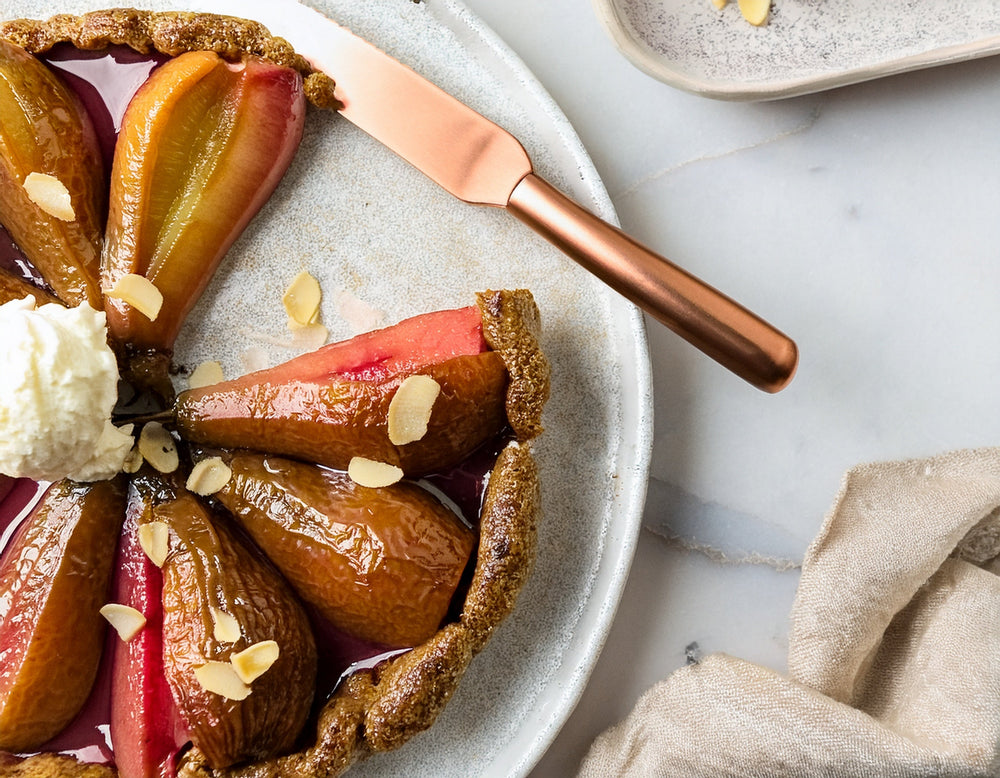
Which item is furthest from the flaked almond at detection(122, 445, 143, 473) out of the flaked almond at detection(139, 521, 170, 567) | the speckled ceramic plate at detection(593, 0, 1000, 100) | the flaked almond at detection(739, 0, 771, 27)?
the flaked almond at detection(739, 0, 771, 27)

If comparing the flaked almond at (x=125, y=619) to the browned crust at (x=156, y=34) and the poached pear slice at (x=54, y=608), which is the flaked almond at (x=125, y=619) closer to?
the poached pear slice at (x=54, y=608)

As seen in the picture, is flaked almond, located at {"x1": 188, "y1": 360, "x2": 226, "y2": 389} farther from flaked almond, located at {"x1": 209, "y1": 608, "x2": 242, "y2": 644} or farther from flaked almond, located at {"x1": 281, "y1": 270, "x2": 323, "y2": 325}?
flaked almond, located at {"x1": 209, "y1": 608, "x2": 242, "y2": 644}

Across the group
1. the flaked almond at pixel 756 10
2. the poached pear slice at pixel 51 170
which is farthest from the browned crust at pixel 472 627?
the flaked almond at pixel 756 10

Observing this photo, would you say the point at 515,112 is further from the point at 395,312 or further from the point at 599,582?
the point at 599,582

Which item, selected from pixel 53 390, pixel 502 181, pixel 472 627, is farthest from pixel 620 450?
pixel 53 390

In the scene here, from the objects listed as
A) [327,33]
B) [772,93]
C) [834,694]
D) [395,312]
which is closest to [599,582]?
[834,694]

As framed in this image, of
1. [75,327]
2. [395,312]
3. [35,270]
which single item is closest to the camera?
[75,327]
